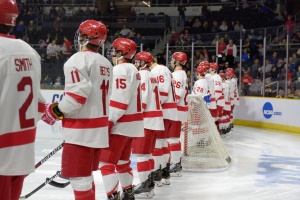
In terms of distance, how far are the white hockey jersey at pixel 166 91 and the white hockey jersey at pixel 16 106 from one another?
8.27 feet

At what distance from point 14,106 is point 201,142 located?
13.9 ft

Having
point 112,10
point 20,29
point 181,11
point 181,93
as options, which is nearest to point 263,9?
point 181,11

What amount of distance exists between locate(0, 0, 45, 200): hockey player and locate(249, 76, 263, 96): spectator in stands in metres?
Answer: 9.13

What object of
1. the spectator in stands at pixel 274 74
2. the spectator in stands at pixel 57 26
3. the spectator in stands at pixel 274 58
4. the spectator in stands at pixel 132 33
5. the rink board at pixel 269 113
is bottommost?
the rink board at pixel 269 113

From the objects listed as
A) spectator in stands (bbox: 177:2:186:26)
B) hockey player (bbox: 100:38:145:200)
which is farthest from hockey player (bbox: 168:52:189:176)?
spectator in stands (bbox: 177:2:186:26)

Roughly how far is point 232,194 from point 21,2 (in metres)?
14.6

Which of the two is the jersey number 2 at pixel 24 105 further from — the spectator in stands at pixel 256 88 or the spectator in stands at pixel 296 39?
the spectator in stands at pixel 256 88

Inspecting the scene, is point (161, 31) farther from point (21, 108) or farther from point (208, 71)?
point (21, 108)

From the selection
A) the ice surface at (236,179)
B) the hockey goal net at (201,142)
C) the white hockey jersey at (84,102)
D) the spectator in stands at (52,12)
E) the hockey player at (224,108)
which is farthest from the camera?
the spectator in stands at (52,12)

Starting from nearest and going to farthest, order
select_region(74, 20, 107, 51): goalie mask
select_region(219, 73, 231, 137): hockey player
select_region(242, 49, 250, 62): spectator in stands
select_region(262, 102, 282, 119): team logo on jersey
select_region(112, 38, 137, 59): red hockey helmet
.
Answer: select_region(74, 20, 107, 51): goalie mask → select_region(112, 38, 137, 59): red hockey helmet → select_region(219, 73, 231, 137): hockey player → select_region(262, 102, 282, 119): team logo on jersey → select_region(242, 49, 250, 62): spectator in stands

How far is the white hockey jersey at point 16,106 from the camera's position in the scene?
1.64 m

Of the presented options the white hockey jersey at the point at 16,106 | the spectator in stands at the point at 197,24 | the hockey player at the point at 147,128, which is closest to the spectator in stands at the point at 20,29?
the spectator in stands at the point at 197,24

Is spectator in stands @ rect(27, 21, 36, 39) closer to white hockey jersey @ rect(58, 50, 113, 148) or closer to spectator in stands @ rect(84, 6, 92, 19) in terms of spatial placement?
spectator in stands @ rect(84, 6, 92, 19)

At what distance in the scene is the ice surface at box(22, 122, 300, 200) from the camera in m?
3.77
